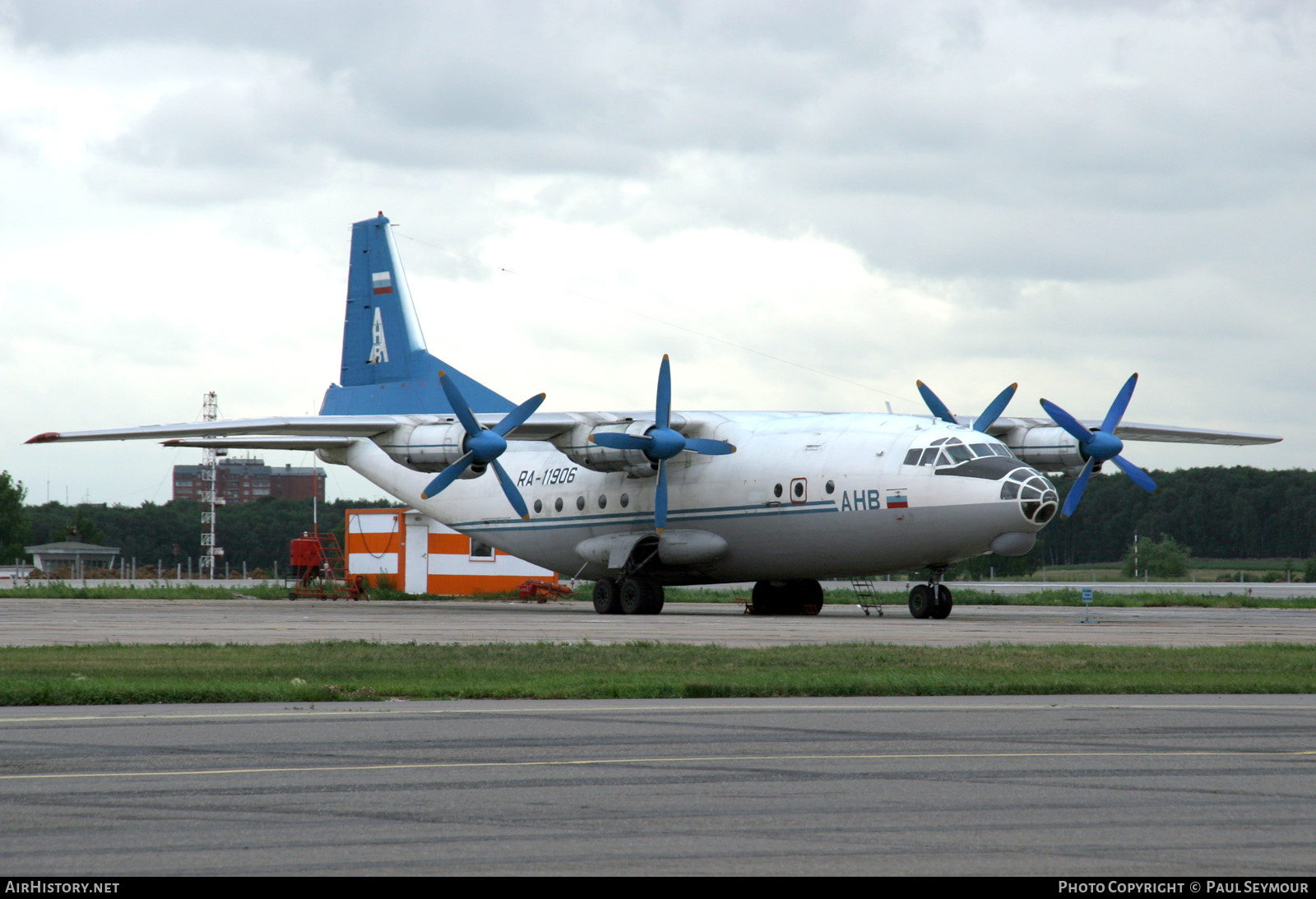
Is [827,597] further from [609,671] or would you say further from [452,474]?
[609,671]

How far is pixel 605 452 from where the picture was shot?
110 feet

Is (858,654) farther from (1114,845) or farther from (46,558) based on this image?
(46,558)

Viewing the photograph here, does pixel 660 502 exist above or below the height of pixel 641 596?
above

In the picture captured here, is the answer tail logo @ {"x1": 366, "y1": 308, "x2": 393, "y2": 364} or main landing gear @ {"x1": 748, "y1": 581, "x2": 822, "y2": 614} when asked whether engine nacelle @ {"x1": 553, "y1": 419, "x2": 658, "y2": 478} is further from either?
tail logo @ {"x1": 366, "y1": 308, "x2": 393, "y2": 364}

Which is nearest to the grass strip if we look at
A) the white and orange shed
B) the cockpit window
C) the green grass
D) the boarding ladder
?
the boarding ladder

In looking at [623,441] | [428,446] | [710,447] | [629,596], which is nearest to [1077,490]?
[710,447]

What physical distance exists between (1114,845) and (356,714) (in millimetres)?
7347

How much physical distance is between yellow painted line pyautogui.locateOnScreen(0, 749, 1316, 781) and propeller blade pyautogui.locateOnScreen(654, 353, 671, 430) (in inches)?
901

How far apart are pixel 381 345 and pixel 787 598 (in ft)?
50.1

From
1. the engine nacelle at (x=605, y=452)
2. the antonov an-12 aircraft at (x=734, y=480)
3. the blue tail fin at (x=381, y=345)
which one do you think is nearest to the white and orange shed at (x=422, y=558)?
the blue tail fin at (x=381, y=345)

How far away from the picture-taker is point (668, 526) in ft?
114

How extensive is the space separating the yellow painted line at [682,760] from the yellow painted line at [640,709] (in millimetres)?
2910

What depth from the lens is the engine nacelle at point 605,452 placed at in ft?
110

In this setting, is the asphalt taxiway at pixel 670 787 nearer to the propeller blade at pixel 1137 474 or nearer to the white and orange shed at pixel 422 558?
the propeller blade at pixel 1137 474
